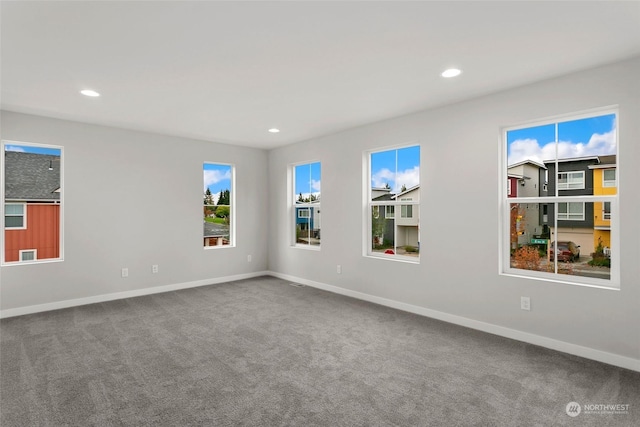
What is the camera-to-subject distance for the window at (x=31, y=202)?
421cm

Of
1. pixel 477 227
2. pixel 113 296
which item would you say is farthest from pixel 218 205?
pixel 477 227

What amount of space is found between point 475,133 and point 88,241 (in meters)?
5.17

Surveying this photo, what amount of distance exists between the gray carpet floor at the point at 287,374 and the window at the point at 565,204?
818mm

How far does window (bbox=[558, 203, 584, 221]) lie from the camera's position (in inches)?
123

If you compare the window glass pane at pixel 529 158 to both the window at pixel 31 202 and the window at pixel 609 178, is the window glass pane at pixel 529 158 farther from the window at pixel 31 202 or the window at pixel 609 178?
the window at pixel 31 202

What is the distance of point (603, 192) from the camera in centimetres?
296

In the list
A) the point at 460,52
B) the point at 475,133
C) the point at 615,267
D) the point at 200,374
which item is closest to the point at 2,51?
the point at 200,374

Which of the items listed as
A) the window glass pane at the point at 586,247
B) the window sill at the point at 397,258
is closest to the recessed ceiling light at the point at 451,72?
the window glass pane at the point at 586,247

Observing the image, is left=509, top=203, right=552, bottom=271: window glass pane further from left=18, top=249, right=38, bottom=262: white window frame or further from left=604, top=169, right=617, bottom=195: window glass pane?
left=18, top=249, right=38, bottom=262: white window frame

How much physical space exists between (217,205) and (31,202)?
8.46ft

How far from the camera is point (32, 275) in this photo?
428cm

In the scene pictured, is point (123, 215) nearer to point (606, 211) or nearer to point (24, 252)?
point (24, 252)

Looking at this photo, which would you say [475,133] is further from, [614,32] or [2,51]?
[2,51]

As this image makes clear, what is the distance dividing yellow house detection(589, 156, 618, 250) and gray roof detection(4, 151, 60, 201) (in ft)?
20.3
